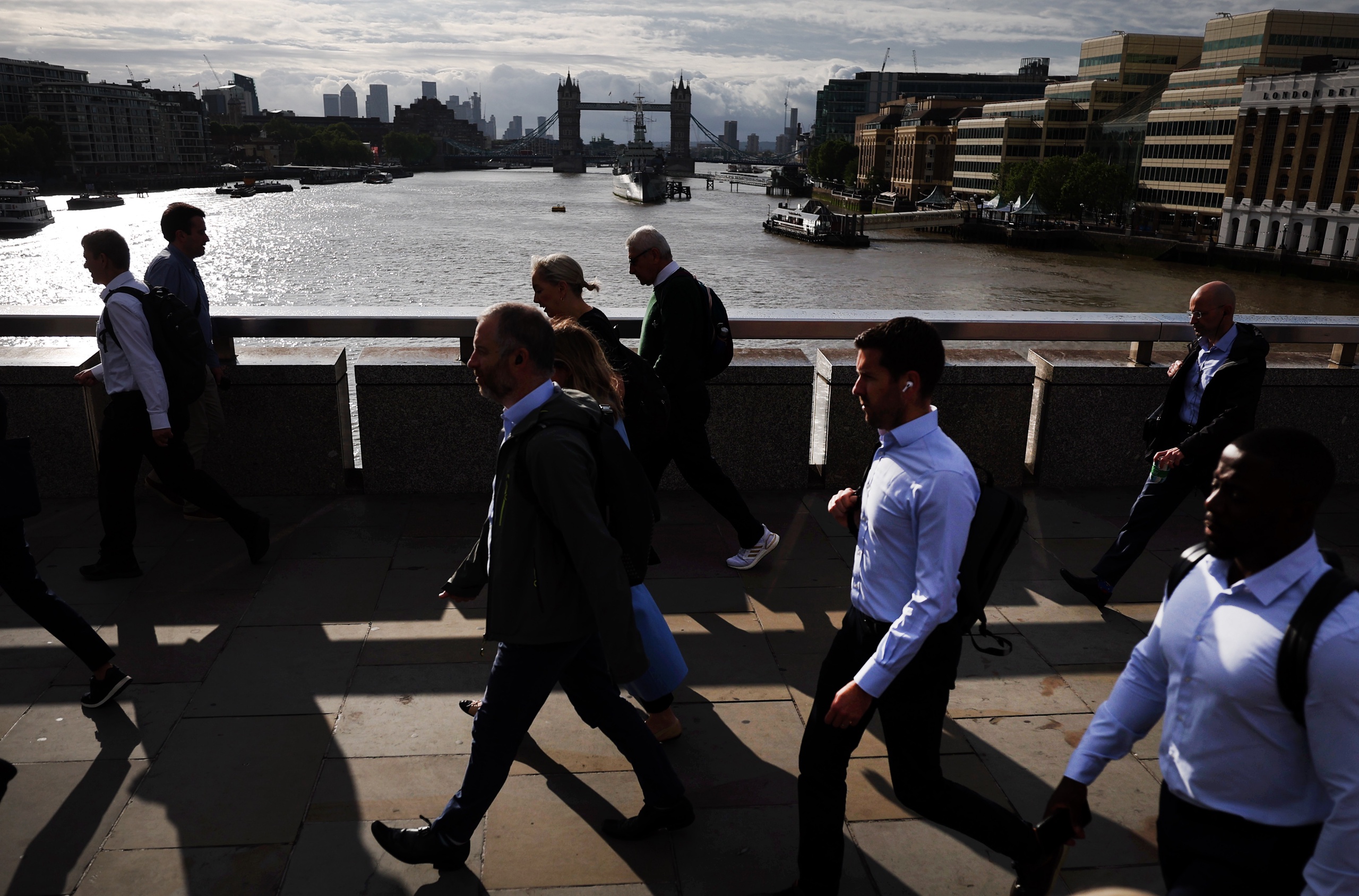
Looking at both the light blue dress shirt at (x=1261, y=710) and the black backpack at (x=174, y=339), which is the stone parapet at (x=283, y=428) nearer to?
the black backpack at (x=174, y=339)

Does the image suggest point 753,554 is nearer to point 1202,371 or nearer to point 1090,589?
point 1090,589

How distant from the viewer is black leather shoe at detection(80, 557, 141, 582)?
4508mm

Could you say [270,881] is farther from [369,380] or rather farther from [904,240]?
[904,240]

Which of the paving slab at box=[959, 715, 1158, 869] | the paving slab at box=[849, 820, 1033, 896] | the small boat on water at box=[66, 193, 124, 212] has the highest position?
the paving slab at box=[959, 715, 1158, 869]

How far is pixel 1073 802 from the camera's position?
77.3 inches

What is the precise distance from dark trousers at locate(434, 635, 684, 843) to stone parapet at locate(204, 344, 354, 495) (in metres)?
3.23

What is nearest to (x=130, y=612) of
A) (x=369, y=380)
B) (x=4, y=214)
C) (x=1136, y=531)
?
(x=369, y=380)

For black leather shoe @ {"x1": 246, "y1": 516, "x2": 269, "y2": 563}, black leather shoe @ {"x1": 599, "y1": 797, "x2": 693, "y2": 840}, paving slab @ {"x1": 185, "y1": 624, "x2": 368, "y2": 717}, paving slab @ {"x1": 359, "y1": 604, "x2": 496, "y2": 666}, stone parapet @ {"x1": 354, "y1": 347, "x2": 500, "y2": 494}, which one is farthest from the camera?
stone parapet @ {"x1": 354, "y1": 347, "x2": 500, "y2": 494}

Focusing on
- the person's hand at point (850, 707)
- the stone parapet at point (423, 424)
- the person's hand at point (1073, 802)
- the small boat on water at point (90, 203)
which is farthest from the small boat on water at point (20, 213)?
the person's hand at point (1073, 802)

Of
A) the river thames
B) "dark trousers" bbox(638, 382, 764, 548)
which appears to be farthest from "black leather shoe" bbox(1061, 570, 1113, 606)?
the river thames

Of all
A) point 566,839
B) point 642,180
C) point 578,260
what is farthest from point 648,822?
point 642,180

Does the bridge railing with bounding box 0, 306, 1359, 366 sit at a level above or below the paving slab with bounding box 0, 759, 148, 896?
above

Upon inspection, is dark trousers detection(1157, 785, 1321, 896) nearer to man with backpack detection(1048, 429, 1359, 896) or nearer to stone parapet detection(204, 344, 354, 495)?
man with backpack detection(1048, 429, 1359, 896)

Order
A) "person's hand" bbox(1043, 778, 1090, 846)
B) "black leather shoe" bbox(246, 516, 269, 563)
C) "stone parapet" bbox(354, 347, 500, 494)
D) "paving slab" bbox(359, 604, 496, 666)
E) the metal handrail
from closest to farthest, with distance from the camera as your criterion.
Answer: "person's hand" bbox(1043, 778, 1090, 846) → "paving slab" bbox(359, 604, 496, 666) → "black leather shoe" bbox(246, 516, 269, 563) → the metal handrail → "stone parapet" bbox(354, 347, 500, 494)
